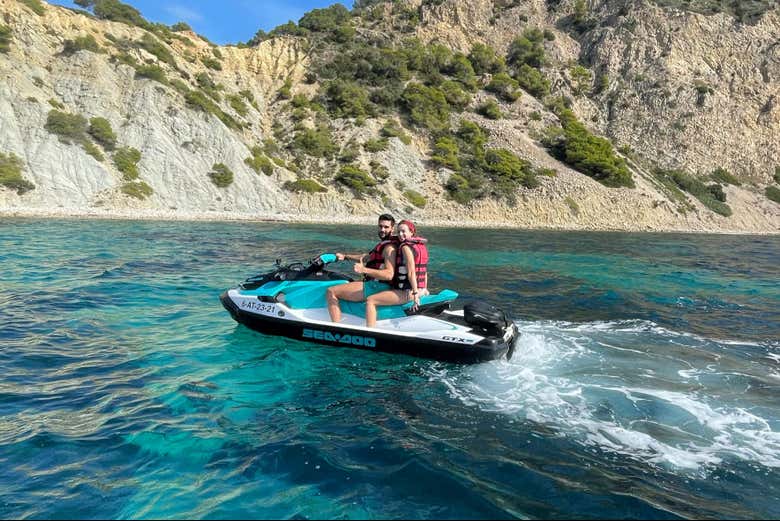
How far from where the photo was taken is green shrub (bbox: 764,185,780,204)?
4806cm

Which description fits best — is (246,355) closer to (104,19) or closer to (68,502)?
(68,502)

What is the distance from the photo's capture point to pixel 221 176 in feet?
116

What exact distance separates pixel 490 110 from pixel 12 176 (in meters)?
38.5

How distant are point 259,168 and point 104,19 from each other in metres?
22.5

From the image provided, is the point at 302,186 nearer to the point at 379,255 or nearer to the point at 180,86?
the point at 180,86

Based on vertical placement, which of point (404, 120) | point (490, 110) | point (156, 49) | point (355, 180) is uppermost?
point (156, 49)

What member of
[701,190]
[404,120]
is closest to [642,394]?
[404,120]

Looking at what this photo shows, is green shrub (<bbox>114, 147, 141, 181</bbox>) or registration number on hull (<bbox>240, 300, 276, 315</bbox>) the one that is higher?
green shrub (<bbox>114, 147, 141, 181</bbox>)

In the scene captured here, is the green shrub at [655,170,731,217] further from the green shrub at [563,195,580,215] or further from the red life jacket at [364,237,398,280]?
the red life jacket at [364,237,398,280]

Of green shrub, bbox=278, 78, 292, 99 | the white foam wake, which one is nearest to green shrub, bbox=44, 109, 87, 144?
green shrub, bbox=278, 78, 292, 99

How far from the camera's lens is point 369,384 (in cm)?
588

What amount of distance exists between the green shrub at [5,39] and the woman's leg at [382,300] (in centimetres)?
3941

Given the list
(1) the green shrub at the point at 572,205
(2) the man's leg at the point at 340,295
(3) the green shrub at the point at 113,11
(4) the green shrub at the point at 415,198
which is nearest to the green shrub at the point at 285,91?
(3) the green shrub at the point at 113,11

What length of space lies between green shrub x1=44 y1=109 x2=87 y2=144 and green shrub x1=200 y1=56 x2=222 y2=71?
17.0m
